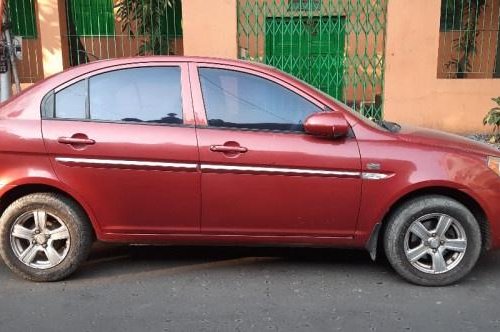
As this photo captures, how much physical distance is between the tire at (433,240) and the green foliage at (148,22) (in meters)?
6.67

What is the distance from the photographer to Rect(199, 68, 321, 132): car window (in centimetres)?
409

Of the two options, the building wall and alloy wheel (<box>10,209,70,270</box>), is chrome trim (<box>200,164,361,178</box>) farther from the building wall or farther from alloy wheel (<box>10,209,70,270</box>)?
the building wall

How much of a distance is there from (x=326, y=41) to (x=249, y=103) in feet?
17.9

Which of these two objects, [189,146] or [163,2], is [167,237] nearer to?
[189,146]

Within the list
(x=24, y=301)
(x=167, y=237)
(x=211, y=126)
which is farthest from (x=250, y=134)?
(x=24, y=301)

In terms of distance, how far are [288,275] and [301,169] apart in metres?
0.91

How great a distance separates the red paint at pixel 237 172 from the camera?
3994mm

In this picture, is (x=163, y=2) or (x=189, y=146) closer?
(x=189, y=146)

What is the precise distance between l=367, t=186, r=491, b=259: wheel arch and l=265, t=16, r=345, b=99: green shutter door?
537 cm

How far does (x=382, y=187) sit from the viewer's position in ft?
13.1

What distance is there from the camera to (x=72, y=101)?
4152 millimetres

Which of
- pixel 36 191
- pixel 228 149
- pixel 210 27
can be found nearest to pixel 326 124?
pixel 228 149

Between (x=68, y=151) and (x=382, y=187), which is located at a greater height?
(x=68, y=151)

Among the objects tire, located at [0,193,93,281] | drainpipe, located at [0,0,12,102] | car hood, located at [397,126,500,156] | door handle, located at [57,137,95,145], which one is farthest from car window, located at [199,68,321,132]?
drainpipe, located at [0,0,12,102]
